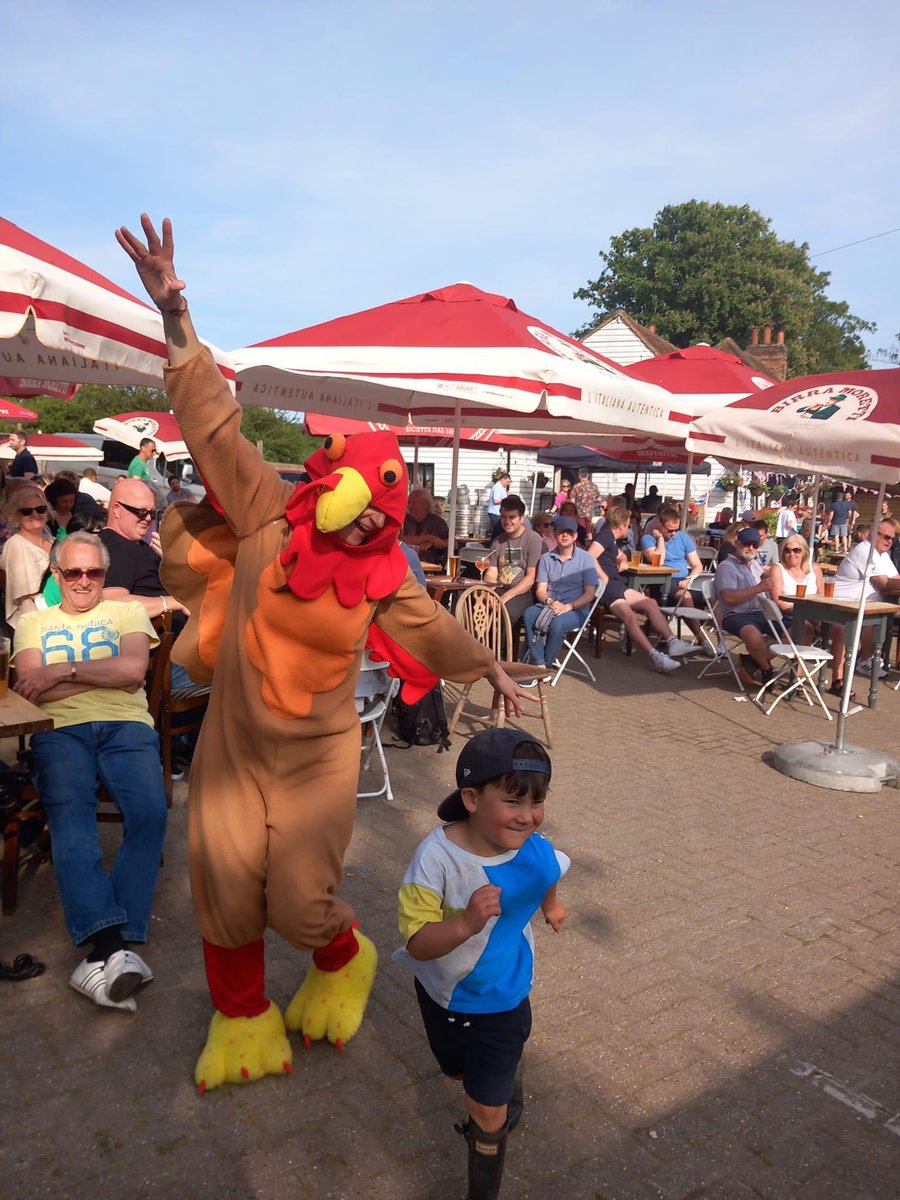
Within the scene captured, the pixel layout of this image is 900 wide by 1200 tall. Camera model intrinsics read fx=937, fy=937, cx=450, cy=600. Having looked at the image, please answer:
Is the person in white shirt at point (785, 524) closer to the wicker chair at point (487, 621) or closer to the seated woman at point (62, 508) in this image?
the wicker chair at point (487, 621)

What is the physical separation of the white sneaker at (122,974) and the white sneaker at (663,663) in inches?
257

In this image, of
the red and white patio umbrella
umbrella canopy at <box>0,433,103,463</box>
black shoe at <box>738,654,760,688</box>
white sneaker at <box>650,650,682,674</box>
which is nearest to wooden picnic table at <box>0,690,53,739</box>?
the red and white patio umbrella

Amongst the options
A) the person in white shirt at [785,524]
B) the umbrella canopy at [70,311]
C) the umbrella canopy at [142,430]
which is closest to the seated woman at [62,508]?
the umbrella canopy at [70,311]

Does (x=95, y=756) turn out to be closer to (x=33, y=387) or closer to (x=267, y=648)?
(x=267, y=648)

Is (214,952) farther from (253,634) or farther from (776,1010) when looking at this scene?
(776,1010)

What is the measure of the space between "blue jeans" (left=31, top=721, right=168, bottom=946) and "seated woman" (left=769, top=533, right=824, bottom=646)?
18.6ft

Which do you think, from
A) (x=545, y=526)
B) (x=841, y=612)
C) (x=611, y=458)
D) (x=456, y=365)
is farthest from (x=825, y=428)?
(x=611, y=458)

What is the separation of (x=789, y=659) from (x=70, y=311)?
20.1 ft

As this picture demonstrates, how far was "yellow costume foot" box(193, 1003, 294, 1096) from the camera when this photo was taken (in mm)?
2711

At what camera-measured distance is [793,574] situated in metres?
8.18

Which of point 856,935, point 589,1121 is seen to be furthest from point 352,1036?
point 856,935

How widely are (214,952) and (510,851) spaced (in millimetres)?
1038

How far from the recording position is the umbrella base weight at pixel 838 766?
226 inches

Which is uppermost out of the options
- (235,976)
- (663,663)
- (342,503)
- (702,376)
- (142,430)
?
(702,376)
